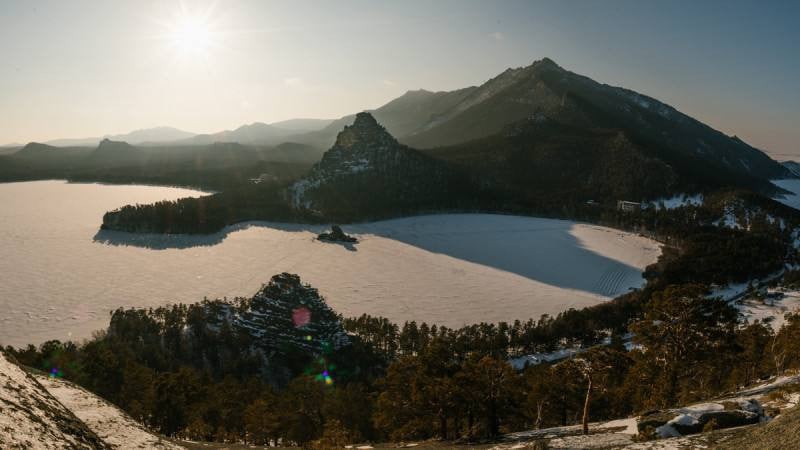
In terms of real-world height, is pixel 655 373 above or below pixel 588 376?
below

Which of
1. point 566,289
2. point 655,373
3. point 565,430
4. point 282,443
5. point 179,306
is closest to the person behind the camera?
point 565,430

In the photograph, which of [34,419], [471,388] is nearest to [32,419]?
[34,419]

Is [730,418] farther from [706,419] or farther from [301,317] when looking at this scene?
[301,317]

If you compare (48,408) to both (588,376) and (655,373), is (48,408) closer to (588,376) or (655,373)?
(588,376)

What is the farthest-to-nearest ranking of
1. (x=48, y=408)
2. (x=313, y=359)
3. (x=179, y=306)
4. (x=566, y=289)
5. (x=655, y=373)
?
1. (x=566, y=289)
2. (x=179, y=306)
3. (x=313, y=359)
4. (x=655, y=373)
5. (x=48, y=408)

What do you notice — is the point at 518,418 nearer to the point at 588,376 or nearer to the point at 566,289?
the point at 588,376

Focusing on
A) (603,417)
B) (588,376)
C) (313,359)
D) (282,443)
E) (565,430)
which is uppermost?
(588,376)

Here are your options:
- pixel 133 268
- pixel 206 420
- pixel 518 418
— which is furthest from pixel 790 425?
pixel 133 268

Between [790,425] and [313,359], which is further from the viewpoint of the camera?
[313,359]
